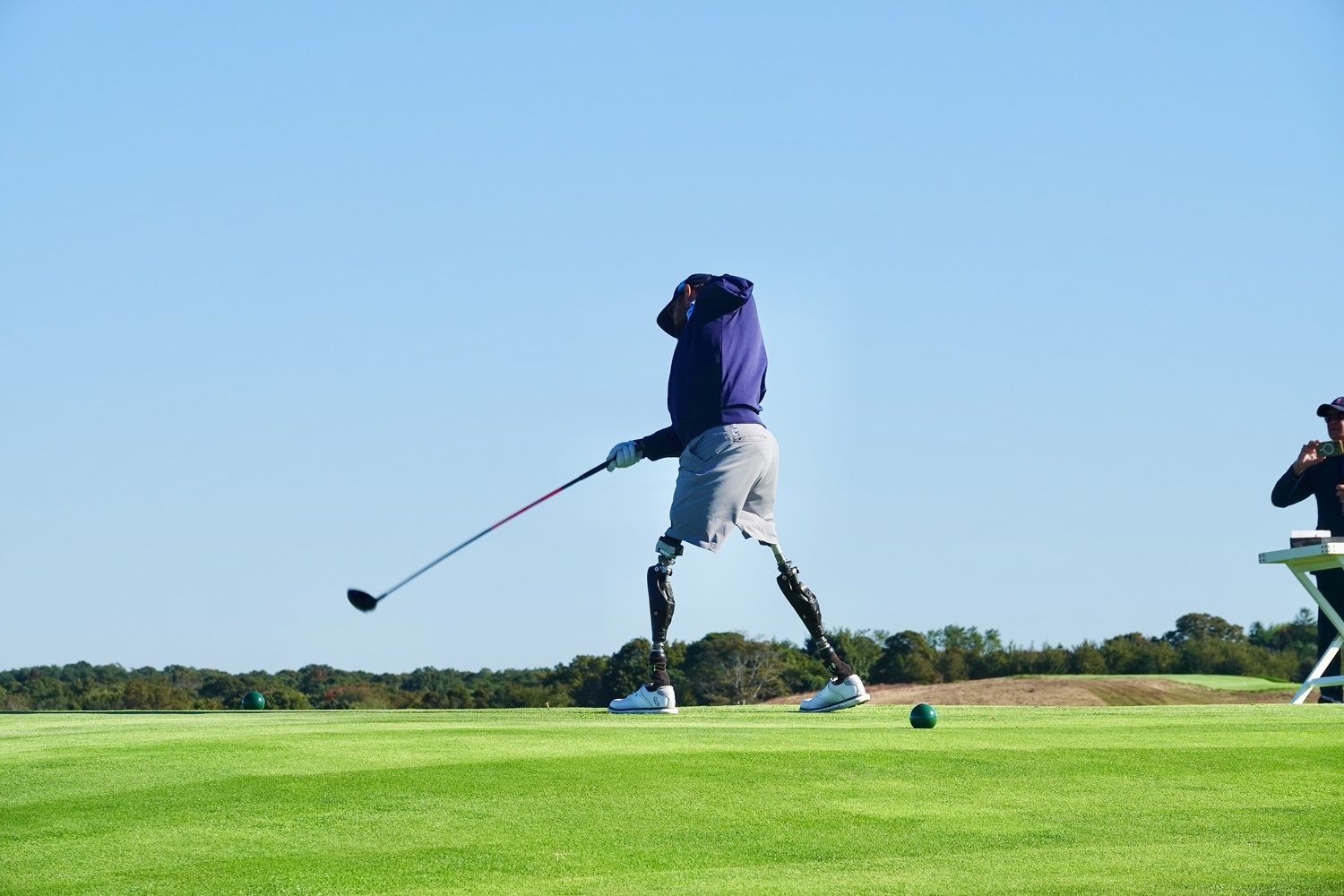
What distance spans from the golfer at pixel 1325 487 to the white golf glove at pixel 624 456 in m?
7.46

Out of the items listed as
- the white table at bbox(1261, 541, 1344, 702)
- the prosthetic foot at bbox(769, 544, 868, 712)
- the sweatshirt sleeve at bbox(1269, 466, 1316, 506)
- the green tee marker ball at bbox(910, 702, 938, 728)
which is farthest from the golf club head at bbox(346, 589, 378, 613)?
the sweatshirt sleeve at bbox(1269, 466, 1316, 506)

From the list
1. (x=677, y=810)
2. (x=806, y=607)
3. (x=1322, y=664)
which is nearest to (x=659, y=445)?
(x=806, y=607)

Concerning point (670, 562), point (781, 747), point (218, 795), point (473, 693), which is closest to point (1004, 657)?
point (473, 693)

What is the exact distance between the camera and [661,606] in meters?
10.6

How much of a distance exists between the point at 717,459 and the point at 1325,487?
24.7ft

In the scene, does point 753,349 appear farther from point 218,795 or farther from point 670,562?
point 218,795

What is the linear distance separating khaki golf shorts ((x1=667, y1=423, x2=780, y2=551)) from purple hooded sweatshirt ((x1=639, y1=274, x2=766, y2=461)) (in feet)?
0.41

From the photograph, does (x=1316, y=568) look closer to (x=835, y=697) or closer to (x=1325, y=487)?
(x=1325, y=487)

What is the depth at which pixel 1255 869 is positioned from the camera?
5172mm

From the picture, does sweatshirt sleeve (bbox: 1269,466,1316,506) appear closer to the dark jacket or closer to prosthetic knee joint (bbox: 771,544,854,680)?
the dark jacket

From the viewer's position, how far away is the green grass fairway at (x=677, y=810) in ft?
16.9

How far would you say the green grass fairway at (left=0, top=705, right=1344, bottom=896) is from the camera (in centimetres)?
515

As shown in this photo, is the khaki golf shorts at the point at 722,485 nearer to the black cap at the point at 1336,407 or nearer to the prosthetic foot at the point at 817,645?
the prosthetic foot at the point at 817,645

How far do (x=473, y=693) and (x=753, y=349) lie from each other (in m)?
9.87
